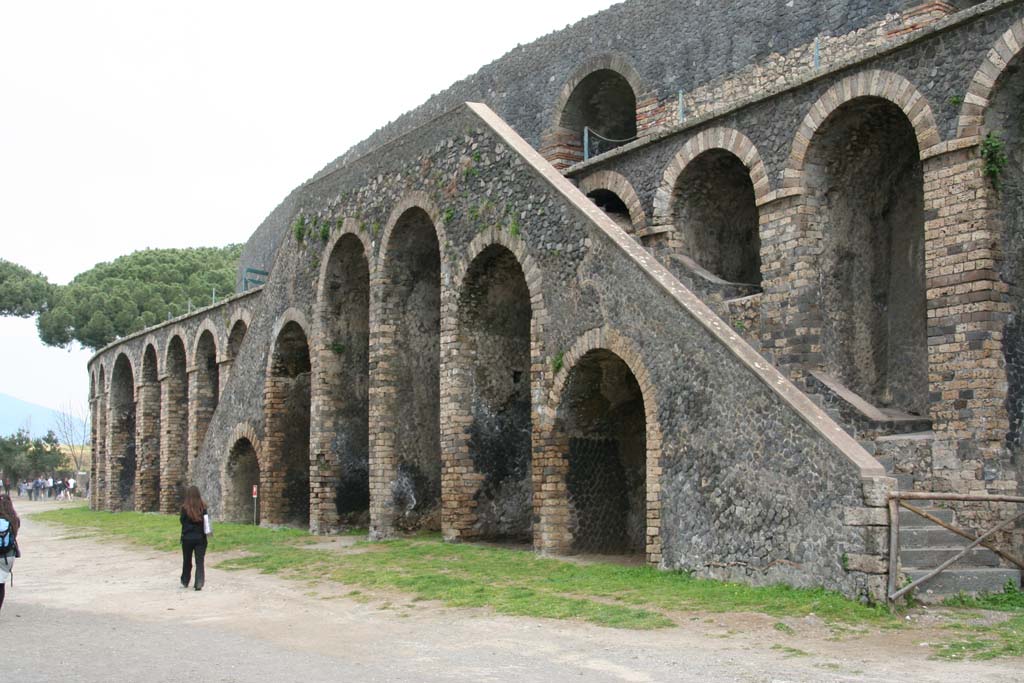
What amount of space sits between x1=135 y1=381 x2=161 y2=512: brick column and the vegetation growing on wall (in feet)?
47.3

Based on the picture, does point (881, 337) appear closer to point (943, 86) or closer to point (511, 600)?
point (943, 86)

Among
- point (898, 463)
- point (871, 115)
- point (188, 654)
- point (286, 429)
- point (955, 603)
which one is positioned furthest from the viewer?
point (286, 429)

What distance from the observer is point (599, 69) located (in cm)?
1853

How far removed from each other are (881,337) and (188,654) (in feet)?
27.3

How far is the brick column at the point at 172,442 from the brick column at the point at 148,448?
38.1 inches

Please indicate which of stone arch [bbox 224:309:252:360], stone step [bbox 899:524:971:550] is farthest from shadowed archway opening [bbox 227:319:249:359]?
stone step [bbox 899:524:971:550]

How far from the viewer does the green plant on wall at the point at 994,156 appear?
33.6ft

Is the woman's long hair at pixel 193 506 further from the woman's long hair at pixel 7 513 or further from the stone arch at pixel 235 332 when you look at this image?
the stone arch at pixel 235 332

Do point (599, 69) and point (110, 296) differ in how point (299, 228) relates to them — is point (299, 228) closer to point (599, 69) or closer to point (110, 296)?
point (599, 69)

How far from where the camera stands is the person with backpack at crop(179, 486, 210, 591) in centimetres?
1132

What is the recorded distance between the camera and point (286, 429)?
1958 cm

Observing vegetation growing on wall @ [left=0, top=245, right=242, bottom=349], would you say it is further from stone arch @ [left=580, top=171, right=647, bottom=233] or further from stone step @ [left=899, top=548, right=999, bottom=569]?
stone step @ [left=899, top=548, right=999, bottom=569]

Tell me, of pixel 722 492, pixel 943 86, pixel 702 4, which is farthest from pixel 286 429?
pixel 943 86

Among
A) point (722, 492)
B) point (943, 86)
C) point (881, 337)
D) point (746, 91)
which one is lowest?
point (722, 492)
